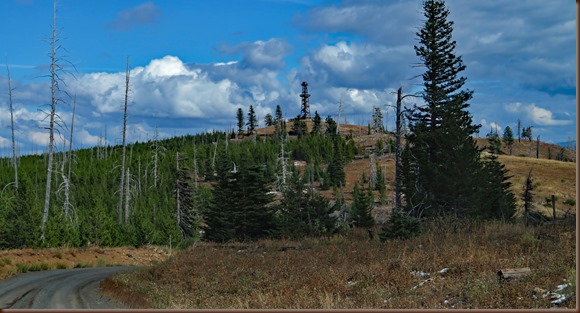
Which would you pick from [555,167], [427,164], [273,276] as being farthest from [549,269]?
[555,167]

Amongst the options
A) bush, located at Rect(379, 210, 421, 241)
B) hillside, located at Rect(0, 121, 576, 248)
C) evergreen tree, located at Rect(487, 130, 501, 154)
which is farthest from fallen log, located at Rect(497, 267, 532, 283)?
evergreen tree, located at Rect(487, 130, 501, 154)

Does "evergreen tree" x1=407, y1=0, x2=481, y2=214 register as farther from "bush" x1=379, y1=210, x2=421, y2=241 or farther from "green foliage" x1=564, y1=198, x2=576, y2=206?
"green foliage" x1=564, y1=198, x2=576, y2=206

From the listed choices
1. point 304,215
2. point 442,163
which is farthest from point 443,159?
point 304,215

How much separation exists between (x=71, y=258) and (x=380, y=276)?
2356 cm

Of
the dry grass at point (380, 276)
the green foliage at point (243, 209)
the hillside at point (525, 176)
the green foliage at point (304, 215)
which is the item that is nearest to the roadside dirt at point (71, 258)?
the dry grass at point (380, 276)

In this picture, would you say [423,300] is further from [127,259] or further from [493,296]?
[127,259]

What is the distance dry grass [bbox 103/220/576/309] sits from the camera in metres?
10.5

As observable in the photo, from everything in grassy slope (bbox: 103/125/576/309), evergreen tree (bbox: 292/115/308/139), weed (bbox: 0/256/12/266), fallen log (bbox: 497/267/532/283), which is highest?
evergreen tree (bbox: 292/115/308/139)

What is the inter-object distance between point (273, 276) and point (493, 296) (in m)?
8.25

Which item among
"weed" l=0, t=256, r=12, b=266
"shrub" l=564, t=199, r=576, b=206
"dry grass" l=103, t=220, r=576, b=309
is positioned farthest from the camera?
"shrub" l=564, t=199, r=576, b=206

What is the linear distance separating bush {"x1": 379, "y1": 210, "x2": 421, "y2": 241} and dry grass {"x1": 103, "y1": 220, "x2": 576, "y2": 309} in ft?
2.42

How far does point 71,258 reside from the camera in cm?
3059

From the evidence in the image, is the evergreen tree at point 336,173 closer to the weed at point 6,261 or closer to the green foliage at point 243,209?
the green foliage at point 243,209

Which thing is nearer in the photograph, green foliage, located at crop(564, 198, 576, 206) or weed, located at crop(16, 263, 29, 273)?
weed, located at crop(16, 263, 29, 273)
